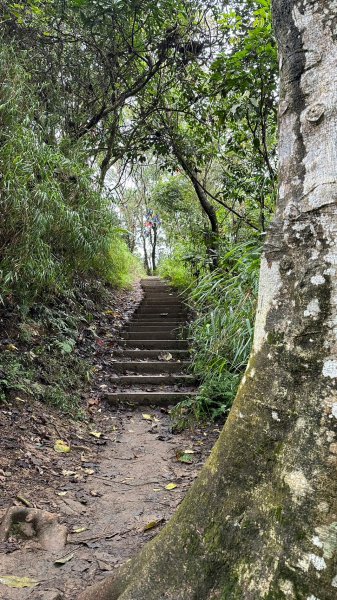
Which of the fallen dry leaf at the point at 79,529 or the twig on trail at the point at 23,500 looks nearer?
the fallen dry leaf at the point at 79,529

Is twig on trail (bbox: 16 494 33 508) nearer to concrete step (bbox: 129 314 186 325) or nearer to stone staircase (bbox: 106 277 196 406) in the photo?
stone staircase (bbox: 106 277 196 406)

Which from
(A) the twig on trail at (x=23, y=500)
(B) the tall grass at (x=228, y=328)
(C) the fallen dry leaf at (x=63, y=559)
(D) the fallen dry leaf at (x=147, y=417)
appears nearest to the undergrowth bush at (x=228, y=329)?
(B) the tall grass at (x=228, y=328)

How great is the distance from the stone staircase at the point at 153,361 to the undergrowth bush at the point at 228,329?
2.45 ft

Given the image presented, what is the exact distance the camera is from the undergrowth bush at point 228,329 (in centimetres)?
398

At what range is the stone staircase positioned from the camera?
214 inches

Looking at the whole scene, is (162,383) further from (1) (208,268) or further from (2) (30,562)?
(2) (30,562)

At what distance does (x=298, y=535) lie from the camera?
1.05 meters

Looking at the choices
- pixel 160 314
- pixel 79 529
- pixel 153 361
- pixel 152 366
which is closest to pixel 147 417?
pixel 152 366

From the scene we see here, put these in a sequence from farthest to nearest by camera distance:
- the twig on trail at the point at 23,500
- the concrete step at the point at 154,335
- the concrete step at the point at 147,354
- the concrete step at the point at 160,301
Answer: the concrete step at the point at 160,301
the concrete step at the point at 154,335
the concrete step at the point at 147,354
the twig on trail at the point at 23,500

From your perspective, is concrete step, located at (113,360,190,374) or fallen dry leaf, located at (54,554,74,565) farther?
concrete step, located at (113,360,190,374)

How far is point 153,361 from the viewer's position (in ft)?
22.5

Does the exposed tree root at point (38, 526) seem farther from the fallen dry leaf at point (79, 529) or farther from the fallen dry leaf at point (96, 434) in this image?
the fallen dry leaf at point (96, 434)

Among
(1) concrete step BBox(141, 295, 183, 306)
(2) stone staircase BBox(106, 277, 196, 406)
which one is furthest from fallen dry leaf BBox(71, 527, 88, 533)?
(1) concrete step BBox(141, 295, 183, 306)

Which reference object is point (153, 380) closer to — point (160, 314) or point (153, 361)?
point (153, 361)
